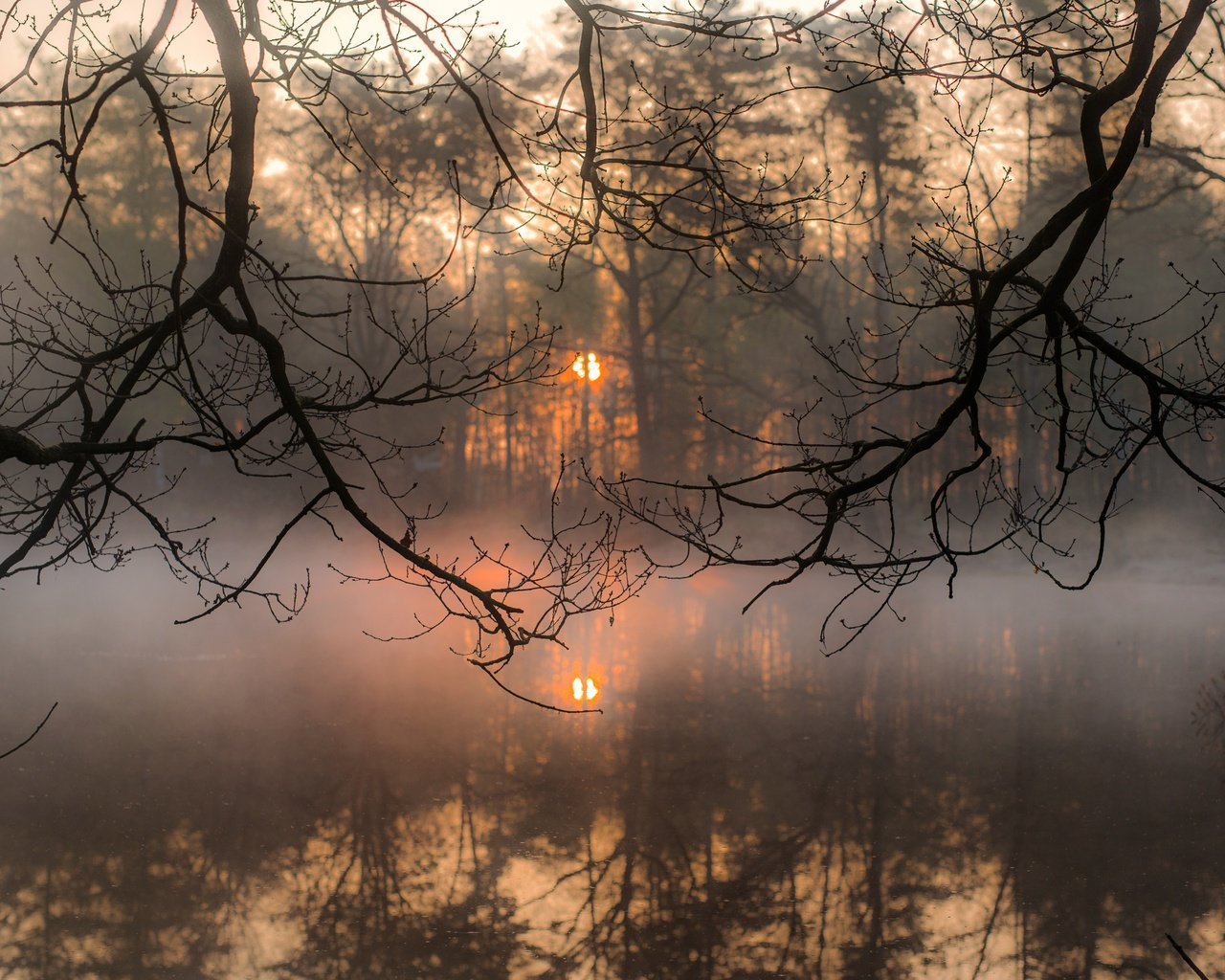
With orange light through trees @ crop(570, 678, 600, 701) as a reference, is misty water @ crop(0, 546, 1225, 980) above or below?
below

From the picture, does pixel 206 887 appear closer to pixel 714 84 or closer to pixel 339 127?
pixel 714 84

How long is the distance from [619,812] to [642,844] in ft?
2.76

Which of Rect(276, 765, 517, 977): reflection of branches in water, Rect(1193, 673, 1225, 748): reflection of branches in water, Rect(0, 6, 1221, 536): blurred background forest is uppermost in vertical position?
Rect(0, 6, 1221, 536): blurred background forest

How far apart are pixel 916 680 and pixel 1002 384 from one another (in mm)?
13201

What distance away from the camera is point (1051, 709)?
14.9 metres

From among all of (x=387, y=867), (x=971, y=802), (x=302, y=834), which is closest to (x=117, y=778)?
(x=302, y=834)

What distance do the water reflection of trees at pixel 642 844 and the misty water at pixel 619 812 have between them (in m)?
0.03

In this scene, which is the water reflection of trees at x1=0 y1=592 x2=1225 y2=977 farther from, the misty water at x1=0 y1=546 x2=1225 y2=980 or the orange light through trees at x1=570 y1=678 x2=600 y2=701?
the orange light through trees at x1=570 y1=678 x2=600 y2=701

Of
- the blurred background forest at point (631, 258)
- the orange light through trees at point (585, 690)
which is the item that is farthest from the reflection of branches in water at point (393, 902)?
the blurred background forest at point (631, 258)

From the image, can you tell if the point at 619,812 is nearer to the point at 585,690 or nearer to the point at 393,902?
the point at 393,902

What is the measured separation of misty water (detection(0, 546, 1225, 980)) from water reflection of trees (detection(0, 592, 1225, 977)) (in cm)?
3

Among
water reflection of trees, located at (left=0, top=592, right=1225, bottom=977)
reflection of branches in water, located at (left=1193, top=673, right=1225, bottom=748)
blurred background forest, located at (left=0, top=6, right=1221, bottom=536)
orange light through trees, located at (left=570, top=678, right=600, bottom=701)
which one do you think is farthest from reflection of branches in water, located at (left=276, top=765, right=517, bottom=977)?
blurred background forest, located at (left=0, top=6, right=1221, bottom=536)

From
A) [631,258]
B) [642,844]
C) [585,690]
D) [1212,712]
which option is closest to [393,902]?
[642,844]

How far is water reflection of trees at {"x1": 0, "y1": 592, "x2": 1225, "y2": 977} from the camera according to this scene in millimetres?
8203
